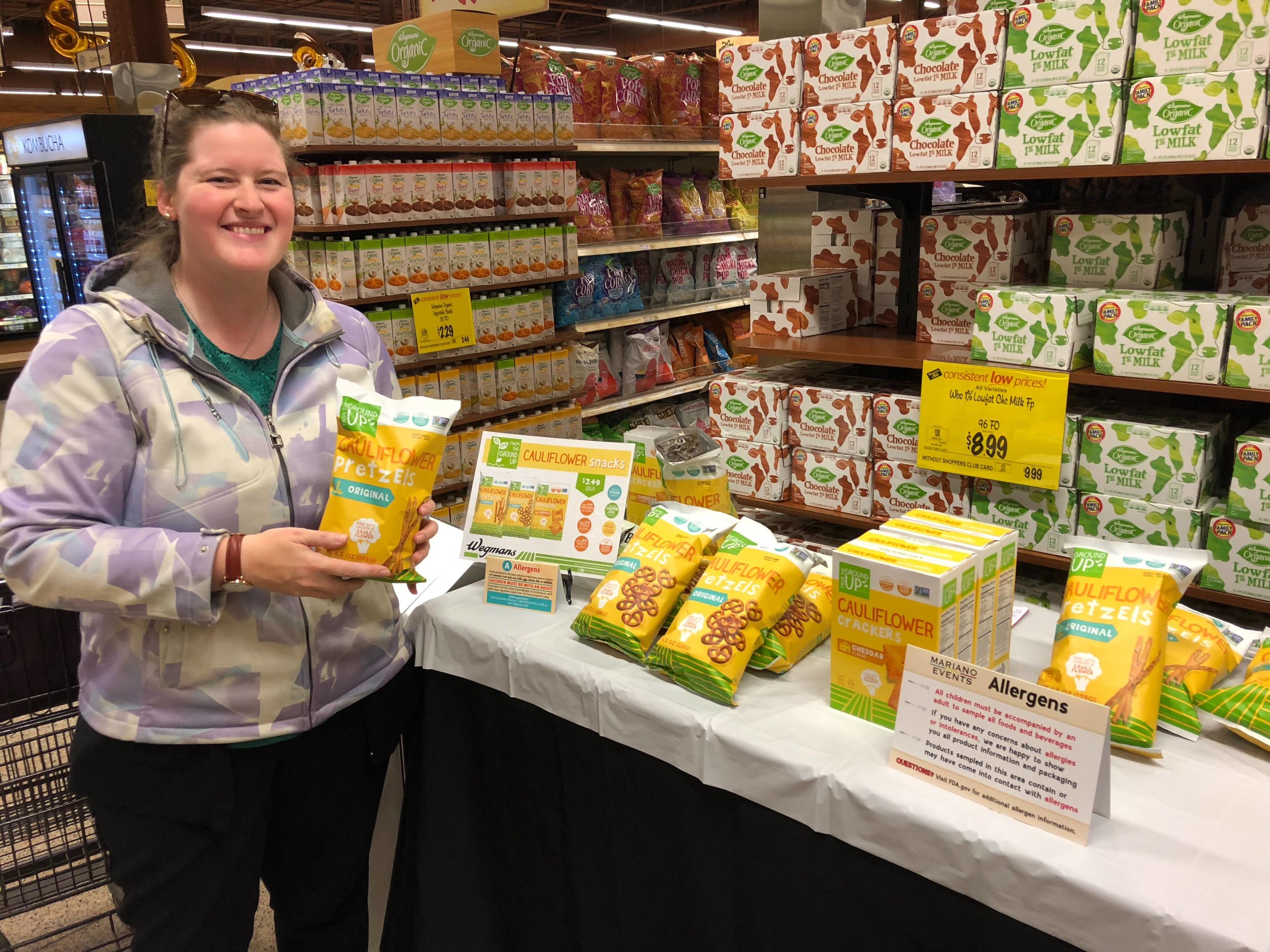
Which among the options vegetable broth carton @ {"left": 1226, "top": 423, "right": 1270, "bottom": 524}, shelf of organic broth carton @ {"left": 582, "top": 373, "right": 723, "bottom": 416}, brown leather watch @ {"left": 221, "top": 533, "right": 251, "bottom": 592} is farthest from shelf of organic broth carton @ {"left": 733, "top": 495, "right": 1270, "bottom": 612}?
shelf of organic broth carton @ {"left": 582, "top": 373, "right": 723, "bottom": 416}

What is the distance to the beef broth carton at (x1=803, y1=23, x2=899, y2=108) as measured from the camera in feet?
7.91

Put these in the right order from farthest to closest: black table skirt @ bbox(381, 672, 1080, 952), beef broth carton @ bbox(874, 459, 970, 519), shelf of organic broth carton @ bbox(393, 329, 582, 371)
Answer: shelf of organic broth carton @ bbox(393, 329, 582, 371) → beef broth carton @ bbox(874, 459, 970, 519) → black table skirt @ bbox(381, 672, 1080, 952)

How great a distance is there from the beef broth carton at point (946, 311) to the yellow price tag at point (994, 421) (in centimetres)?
28

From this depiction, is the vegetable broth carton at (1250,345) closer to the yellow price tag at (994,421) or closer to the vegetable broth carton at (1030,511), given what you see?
the yellow price tag at (994,421)

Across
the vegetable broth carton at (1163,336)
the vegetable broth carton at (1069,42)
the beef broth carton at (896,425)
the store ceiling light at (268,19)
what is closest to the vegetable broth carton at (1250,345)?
the vegetable broth carton at (1163,336)

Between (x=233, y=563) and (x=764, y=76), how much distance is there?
6.55 ft

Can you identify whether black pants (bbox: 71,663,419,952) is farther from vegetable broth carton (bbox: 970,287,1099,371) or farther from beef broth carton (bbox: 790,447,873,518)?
vegetable broth carton (bbox: 970,287,1099,371)

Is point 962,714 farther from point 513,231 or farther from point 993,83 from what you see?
point 513,231

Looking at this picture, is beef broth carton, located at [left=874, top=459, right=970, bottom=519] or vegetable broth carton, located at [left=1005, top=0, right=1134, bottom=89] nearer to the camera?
vegetable broth carton, located at [left=1005, top=0, right=1134, bottom=89]

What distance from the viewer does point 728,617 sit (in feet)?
4.73

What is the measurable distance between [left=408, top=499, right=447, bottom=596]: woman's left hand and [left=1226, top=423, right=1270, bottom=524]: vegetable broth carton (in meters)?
1.77

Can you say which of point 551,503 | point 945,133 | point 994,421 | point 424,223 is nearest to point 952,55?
point 945,133

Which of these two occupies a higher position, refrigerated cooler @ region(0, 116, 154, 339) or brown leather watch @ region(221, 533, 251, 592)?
refrigerated cooler @ region(0, 116, 154, 339)

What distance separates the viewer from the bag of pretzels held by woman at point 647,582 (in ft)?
5.10
